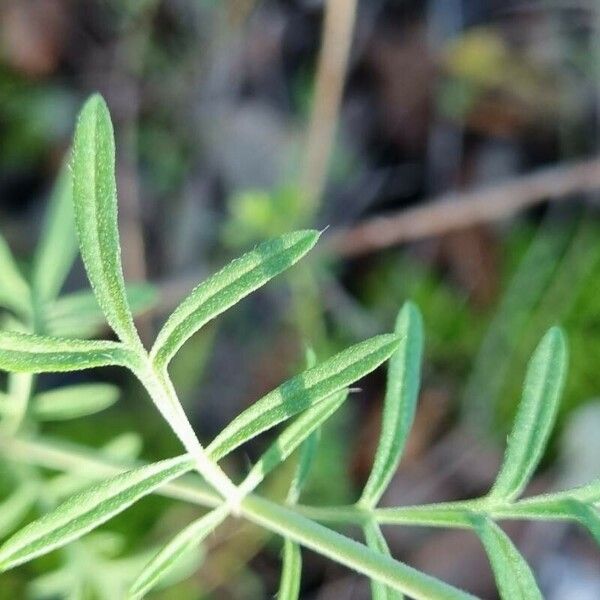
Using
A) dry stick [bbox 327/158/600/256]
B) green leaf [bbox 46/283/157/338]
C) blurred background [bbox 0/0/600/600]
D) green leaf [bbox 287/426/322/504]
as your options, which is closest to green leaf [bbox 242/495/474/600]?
green leaf [bbox 287/426/322/504]

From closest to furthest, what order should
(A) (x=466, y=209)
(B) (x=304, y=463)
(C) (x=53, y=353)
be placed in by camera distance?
(C) (x=53, y=353), (B) (x=304, y=463), (A) (x=466, y=209)

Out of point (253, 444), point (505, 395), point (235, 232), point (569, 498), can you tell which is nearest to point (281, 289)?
point (235, 232)

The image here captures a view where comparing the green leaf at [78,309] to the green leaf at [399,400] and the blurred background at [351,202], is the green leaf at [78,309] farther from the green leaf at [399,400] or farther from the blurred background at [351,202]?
the blurred background at [351,202]

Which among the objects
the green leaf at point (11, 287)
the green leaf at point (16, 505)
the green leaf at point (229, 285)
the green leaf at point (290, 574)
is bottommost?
the green leaf at point (16, 505)

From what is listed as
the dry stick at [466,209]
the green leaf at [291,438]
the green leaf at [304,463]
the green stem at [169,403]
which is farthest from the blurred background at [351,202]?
the green stem at [169,403]

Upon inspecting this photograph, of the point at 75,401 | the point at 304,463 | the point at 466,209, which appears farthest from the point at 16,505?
the point at 466,209

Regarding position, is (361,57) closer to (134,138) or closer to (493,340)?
(134,138)

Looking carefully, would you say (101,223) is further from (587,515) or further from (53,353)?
(587,515)
